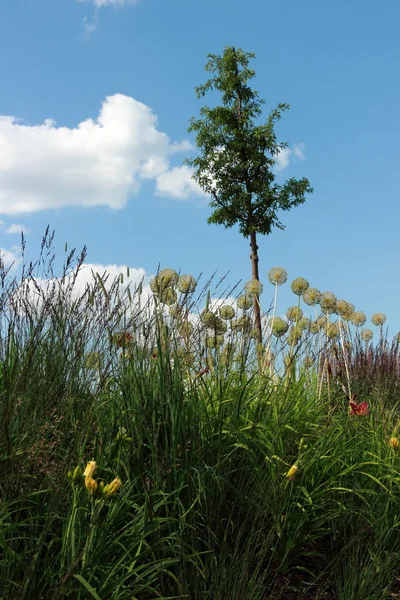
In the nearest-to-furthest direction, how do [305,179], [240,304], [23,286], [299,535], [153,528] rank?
[153,528] < [299,535] < [23,286] < [240,304] < [305,179]

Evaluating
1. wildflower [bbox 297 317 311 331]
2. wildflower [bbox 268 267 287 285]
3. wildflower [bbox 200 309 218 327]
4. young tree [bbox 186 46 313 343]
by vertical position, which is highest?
young tree [bbox 186 46 313 343]

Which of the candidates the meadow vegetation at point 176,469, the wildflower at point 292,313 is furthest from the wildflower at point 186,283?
the wildflower at point 292,313

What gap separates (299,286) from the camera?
617 cm

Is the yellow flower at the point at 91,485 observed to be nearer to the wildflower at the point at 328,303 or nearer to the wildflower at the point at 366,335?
the wildflower at the point at 328,303

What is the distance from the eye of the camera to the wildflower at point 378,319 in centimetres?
1032

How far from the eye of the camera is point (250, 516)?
297 centimetres

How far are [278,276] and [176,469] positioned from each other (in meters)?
3.64

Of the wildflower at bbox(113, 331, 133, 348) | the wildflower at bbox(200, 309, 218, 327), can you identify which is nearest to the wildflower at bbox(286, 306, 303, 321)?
the wildflower at bbox(200, 309, 218, 327)

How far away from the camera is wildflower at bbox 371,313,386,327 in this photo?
10.3 meters

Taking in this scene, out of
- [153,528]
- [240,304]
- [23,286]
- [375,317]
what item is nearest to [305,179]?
[375,317]

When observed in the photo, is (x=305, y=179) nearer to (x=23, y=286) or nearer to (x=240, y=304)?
(x=240, y=304)

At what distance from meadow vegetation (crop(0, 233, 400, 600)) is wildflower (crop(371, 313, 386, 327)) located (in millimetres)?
6039

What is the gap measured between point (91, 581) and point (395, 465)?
233 cm

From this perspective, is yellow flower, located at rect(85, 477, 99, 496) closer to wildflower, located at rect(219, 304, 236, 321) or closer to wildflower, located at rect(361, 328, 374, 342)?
wildflower, located at rect(219, 304, 236, 321)
